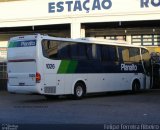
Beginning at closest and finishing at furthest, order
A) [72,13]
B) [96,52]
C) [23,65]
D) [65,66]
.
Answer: [23,65], [65,66], [96,52], [72,13]

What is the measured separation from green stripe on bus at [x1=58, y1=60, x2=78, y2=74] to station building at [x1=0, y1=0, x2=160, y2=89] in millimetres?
7353

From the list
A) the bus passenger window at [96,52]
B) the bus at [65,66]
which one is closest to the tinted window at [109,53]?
the bus at [65,66]

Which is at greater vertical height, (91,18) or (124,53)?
(91,18)

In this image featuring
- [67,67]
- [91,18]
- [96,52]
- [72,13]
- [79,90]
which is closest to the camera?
[67,67]

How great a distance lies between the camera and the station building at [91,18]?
28281 mm

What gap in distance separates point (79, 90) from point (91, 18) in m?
7.78

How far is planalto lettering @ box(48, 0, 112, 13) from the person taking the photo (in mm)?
28953

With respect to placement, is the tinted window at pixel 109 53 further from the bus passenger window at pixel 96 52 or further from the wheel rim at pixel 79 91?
the wheel rim at pixel 79 91

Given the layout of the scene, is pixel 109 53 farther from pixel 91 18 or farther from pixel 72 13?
pixel 72 13

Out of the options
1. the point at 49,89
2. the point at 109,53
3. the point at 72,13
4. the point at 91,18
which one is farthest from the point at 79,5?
the point at 49,89

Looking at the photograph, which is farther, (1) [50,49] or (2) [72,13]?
(2) [72,13]

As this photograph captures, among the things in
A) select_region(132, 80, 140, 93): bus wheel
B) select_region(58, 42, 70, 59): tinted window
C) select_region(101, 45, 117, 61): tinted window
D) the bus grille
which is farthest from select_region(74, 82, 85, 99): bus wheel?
select_region(132, 80, 140, 93): bus wheel

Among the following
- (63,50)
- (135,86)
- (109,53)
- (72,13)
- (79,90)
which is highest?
(72,13)

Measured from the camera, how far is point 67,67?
21875mm
